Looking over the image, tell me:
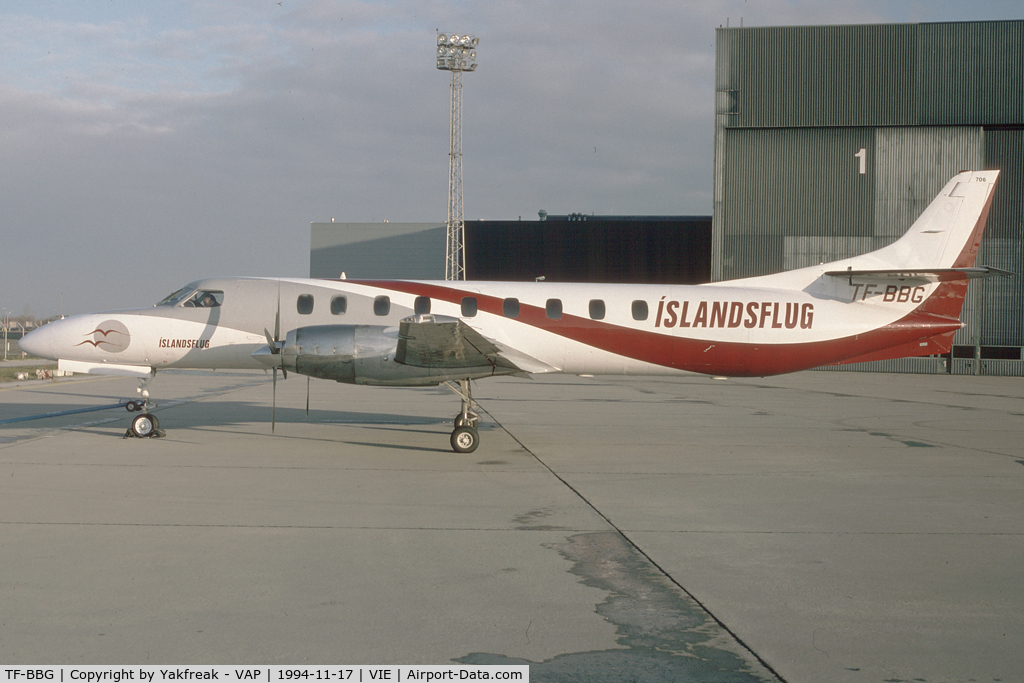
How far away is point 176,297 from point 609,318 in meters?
8.32

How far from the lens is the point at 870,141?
140 ft

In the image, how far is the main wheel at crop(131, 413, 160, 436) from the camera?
46.0ft

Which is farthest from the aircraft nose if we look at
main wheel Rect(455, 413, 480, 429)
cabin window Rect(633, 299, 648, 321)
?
cabin window Rect(633, 299, 648, 321)

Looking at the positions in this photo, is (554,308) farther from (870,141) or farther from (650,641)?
(870,141)

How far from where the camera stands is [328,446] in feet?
44.9

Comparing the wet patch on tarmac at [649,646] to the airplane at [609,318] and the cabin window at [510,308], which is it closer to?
the airplane at [609,318]

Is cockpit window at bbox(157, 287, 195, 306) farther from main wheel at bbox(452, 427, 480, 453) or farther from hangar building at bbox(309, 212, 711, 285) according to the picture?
hangar building at bbox(309, 212, 711, 285)

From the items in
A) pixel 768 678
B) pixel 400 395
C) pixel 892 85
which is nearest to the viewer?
pixel 768 678

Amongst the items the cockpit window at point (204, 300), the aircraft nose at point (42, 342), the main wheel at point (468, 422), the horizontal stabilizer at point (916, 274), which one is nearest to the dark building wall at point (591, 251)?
the horizontal stabilizer at point (916, 274)

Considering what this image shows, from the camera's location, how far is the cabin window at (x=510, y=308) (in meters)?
15.2

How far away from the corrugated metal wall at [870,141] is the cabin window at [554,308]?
30089 millimetres

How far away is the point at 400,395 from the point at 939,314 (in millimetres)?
15636

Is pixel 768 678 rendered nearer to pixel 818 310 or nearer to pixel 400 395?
pixel 818 310

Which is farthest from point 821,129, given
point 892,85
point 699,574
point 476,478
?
point 699,574
